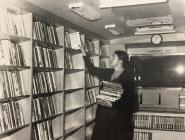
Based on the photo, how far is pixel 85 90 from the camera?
457cm

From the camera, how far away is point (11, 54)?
108 inches

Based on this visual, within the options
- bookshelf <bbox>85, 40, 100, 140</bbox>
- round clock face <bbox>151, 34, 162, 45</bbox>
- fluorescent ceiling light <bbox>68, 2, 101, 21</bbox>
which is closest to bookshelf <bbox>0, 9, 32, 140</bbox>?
fluorescent ceiling light <bbox>68, 2, 101, 21</bbox>

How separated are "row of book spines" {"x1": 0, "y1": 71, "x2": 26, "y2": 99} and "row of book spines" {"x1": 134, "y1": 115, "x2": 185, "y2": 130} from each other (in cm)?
207

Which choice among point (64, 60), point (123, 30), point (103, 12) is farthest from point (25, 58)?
point (123, 30)

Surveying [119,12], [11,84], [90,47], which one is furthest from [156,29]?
[11,84]

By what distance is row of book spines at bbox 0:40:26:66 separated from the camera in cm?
265

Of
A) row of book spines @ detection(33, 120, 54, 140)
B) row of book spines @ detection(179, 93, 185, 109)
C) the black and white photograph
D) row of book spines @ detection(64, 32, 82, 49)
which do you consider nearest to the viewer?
the black and white photograph

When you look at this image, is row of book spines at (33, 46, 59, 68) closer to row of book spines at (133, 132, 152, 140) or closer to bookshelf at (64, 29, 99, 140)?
bookshelf at (64, 29, 99, 140)

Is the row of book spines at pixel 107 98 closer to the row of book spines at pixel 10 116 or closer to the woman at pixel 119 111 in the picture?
the woman at pixel 119 111

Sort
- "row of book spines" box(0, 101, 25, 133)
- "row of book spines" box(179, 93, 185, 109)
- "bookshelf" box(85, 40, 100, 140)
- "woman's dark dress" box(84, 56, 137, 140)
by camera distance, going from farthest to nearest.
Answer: "bookshelf" box(85, 40, 100, 140)
"row of book spines" box(179, 93, 185, 109)
"woman's dark dress" box(84, 56, 137, 140)
"row of book spines" box(0, 101, 25, 133)

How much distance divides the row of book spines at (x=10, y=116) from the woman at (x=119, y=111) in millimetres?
960

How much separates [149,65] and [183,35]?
910 millimetres

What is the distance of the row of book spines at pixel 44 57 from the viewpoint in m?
3.11

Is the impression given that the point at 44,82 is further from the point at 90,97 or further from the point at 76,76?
the point at 90,97
